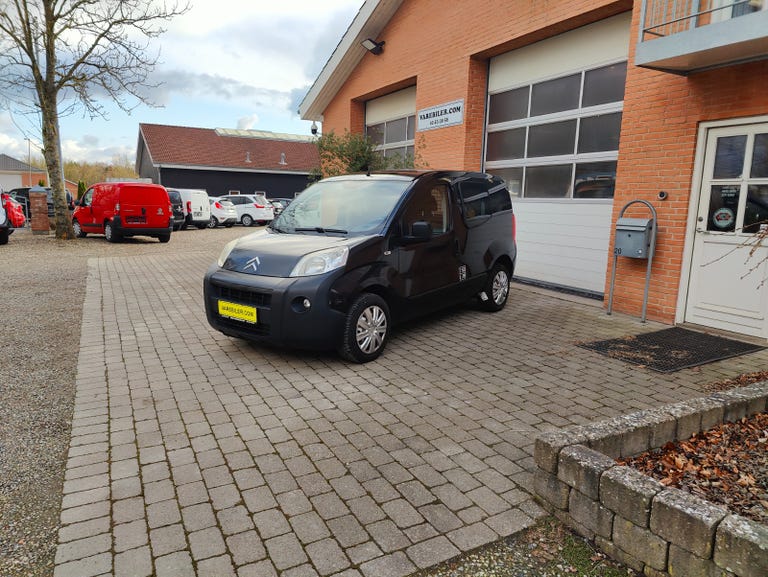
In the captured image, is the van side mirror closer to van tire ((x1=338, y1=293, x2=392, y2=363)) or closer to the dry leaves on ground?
van tire ((x1=338, y1=293, x2=392, y2=363))

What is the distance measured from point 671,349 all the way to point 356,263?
11.4 feet

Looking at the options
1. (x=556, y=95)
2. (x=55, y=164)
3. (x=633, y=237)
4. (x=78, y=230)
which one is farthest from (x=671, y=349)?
(x=78, y=230)

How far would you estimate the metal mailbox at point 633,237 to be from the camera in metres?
6.68

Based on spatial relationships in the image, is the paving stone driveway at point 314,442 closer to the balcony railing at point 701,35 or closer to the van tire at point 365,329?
the van tire at point 365,329

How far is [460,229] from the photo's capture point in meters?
6.32

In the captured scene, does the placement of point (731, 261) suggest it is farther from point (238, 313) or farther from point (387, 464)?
point (238, 313)

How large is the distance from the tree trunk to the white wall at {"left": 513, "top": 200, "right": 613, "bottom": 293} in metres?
14.7

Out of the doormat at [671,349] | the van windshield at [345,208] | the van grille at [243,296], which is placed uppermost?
the van windshield at [345,208]

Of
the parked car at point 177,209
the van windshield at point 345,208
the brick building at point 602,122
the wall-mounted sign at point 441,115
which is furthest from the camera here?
the parked car at point 177,209

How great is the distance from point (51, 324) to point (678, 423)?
6854 millimetres

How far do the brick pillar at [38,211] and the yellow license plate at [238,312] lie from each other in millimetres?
17661

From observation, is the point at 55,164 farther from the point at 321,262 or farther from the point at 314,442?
the point at 314,442

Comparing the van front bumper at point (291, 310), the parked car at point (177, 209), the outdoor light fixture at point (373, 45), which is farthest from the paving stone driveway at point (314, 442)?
the parked car at point (177, 209)

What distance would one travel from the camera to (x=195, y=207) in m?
24.0
